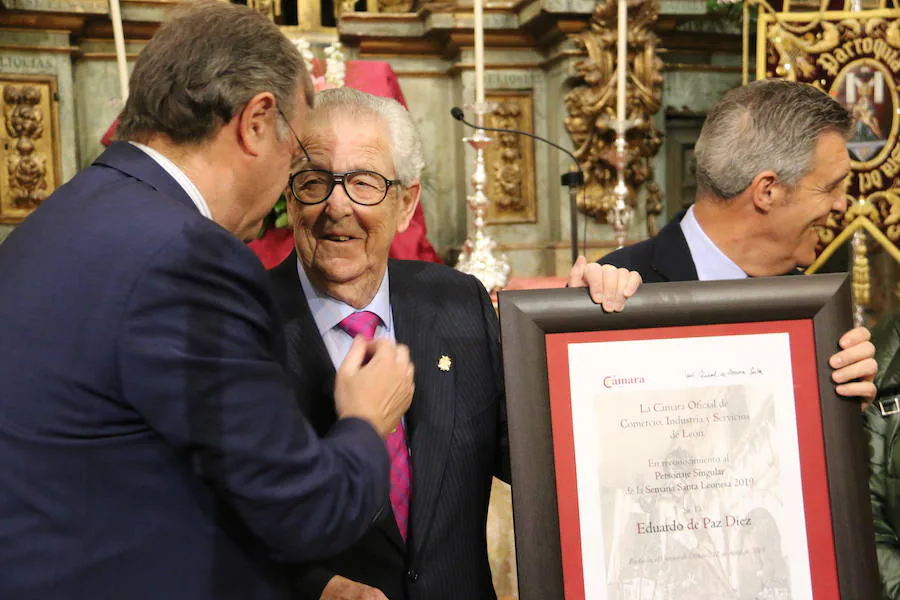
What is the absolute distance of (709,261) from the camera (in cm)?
228

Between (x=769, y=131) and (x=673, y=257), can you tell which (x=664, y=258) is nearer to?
(x=673, y=257)

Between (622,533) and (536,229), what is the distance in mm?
3008

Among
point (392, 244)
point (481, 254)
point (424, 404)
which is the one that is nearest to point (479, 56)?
point (481, 254)

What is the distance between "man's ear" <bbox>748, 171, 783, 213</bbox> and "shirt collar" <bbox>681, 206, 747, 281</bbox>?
0.47ft

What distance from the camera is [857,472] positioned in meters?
1.66

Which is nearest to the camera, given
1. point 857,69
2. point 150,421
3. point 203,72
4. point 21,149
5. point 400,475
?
point 150,421

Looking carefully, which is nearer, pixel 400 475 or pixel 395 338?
pixel 400 475

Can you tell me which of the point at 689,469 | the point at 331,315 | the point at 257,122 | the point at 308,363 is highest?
the point at 257,122

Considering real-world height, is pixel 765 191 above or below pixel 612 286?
above

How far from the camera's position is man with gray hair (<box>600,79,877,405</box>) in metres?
2.21

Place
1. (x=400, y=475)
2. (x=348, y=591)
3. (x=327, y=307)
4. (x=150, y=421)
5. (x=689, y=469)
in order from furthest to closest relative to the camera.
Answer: (x=327, y=307) → (x=400, y=475) → (x=348, y=591) → (x=689, y=469) → (x=150, y=421)

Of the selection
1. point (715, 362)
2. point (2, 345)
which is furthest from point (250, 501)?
point (715, 362)

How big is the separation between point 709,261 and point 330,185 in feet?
3.02

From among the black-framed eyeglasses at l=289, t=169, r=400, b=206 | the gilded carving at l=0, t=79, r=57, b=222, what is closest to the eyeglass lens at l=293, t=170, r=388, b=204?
the black-framed eyeglasses at l=289, t=169, r=400, b=206
